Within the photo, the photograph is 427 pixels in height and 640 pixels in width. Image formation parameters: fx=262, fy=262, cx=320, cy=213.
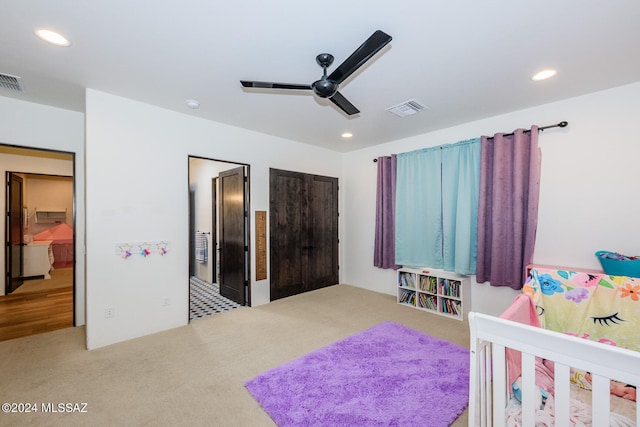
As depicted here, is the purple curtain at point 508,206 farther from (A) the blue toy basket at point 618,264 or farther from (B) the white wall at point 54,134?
(B) the white wall at point 54,134

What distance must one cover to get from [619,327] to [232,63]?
337cm

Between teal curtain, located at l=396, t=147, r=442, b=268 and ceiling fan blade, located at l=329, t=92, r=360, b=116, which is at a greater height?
ceiling fan blade, located at l=329, t=92, r=360, b=116

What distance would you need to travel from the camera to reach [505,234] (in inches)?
124

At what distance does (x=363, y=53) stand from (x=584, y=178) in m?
2.83

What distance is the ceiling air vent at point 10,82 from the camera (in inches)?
92.2

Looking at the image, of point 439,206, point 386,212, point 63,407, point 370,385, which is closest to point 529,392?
point 370,385

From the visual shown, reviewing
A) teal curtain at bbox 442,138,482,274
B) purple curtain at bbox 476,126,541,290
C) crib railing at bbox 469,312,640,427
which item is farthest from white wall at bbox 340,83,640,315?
crib railing at bbox 469,312,640,427

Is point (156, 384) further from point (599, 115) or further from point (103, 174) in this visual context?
point (599, 115)

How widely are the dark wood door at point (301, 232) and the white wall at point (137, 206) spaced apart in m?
1.21

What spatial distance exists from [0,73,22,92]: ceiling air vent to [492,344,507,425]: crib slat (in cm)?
414

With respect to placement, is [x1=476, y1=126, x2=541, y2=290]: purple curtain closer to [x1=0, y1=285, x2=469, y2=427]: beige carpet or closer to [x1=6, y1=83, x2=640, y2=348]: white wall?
[x1=6, y1=83, x2=640, y2=348]: white wall

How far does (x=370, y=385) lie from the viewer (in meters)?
2.06

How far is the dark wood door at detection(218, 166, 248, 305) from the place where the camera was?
3.93 meters

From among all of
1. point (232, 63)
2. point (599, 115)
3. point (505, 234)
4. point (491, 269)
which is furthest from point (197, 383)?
point (599, 115)
